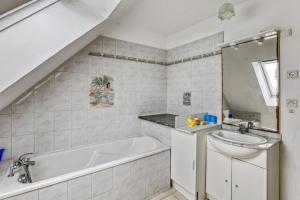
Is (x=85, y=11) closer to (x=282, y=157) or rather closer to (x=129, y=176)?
(x=129, y=176)

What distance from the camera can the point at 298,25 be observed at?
1.43 meters

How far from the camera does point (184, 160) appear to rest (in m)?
1.90

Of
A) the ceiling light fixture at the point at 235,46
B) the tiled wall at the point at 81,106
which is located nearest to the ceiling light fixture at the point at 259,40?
the ceiling light fixture at the point at 235,46

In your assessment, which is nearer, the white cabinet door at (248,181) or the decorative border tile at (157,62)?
the white cabinet door at (248,181)

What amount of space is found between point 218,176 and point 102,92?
201cm

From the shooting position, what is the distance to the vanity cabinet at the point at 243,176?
4.44 feet

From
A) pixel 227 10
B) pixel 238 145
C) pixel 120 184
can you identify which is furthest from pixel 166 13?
pixel 120 184

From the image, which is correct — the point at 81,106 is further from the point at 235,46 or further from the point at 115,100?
the point at 235,46

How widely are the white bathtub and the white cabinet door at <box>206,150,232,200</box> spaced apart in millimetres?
614

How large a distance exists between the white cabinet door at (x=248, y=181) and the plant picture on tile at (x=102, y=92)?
6.42 ft

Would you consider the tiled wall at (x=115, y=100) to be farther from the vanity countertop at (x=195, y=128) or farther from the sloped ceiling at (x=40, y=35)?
the sloped ceiling at (x=40, y=35)

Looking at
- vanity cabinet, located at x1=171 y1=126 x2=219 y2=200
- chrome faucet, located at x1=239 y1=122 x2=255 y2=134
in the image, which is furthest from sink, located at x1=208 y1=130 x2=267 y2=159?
vanity cabinet, located at x1=171 y1=126 x2=219 y2=200

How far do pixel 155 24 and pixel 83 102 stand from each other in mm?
1825

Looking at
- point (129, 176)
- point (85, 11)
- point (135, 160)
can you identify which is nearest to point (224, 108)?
point (135, 160)
